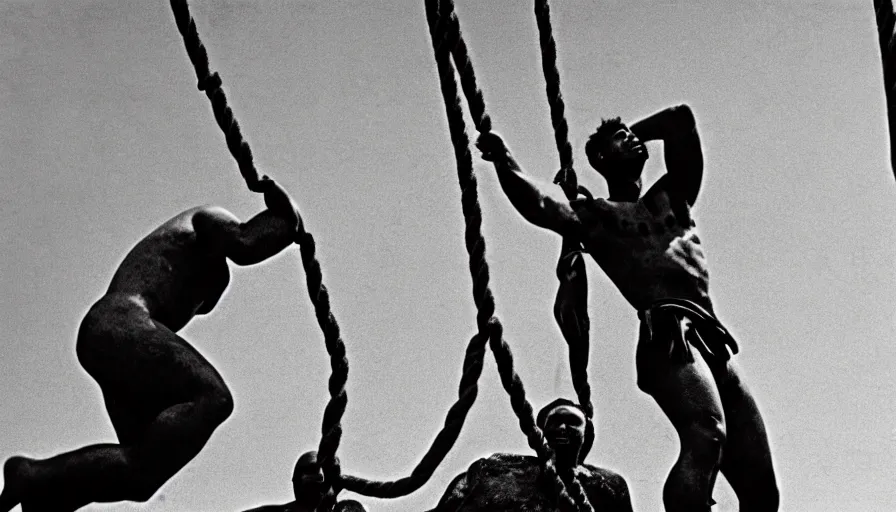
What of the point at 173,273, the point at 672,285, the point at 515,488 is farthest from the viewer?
the point at 672,285

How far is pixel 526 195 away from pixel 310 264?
1087 millimetres

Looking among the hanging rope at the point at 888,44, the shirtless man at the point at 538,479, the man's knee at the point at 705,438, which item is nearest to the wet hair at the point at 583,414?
the shirtless man at the point at 538,479

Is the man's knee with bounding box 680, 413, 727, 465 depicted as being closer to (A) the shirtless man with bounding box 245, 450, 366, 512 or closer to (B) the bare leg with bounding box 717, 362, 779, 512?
(B) the bare leg with bounding box 717, 362, 779, 512

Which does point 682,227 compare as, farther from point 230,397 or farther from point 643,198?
point 230,397

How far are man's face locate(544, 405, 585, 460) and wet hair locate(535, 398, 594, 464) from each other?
0.05ft

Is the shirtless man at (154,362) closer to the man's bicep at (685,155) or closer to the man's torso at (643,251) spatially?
the man's torso at (643,251)

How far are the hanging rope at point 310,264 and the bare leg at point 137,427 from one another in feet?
1.37

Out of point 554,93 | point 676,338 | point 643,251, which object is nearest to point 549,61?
point 554,93

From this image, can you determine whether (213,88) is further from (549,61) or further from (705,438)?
(705,438)

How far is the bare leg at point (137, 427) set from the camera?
5.41 m

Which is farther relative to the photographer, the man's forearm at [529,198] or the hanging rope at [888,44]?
the man's forearm at [529,198]

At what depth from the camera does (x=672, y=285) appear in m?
6.28

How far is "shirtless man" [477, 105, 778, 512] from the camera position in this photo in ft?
19.2

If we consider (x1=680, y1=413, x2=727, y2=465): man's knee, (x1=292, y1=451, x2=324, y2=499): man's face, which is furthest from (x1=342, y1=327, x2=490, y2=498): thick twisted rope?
(x1=680, y1=413, x2=727, y2=465): man's knee
